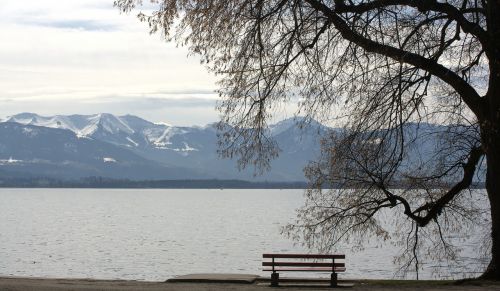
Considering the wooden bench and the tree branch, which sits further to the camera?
the wooden bench

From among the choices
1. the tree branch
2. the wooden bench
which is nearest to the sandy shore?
the wooden bench

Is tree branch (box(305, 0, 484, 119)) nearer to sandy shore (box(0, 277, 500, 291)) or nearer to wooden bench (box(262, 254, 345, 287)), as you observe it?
sandy shore (box(0, 277, 500, 291))

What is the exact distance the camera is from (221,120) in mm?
22719

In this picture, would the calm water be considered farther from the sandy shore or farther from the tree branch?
the tree branch

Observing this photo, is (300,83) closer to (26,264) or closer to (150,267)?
(150,267)

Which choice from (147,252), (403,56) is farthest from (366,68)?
(147,252)

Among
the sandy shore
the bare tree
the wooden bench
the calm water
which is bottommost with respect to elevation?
the calm water

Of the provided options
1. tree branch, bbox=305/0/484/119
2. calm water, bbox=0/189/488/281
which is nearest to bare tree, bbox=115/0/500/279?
tree branch, bbox=305/0/484/119

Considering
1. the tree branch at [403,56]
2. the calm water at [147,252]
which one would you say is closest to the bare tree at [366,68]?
the tree branch at [403,56]

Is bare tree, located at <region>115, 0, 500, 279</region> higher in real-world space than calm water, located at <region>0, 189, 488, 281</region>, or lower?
higher

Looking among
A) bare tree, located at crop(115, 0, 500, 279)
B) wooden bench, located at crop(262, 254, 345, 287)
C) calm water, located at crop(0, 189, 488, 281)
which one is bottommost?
calm water, located at crop(0, 189, 488, 281)

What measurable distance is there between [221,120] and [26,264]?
5303cm

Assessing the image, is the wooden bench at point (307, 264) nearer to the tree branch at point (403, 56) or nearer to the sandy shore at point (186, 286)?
the sandy shore at point (186, 286)

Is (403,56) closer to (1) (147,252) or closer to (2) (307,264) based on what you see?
(2) (307,264)
